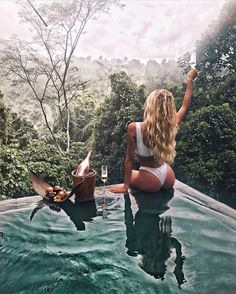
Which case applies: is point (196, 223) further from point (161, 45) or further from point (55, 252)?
point (161, 45)

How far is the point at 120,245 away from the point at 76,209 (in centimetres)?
61

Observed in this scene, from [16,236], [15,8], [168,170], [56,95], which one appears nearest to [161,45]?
[56,95]

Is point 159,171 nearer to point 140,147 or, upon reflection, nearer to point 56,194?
point 140,147

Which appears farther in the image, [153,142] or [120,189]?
[120,189]

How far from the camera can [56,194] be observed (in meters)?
2.47

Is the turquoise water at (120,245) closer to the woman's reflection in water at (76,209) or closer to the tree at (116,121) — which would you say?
the woman's reflection in water at (76,209)

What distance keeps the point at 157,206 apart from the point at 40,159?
4817mm

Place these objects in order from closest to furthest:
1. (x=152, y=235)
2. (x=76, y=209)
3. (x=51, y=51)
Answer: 1. (x=152, y=235)
2. (x=76, y=209)
3. (x=51, y=51)

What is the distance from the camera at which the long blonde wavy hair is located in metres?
2.41

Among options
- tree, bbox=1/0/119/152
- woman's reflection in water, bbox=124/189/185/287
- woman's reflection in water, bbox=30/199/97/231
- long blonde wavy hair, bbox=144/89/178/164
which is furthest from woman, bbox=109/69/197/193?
tree, bbox=1/0/119/152

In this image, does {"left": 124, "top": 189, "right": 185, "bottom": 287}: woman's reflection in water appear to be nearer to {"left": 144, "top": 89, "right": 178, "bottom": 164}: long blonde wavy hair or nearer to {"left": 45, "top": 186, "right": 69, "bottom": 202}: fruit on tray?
{"left": 144, "top": 89, "right": 178, "bottom": 164}: long blonde wavy hair

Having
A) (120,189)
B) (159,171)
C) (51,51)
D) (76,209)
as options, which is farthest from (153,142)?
(51,51)

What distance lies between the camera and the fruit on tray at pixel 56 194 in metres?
2.45

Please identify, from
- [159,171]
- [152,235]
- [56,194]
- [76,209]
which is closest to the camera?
[152,235]
